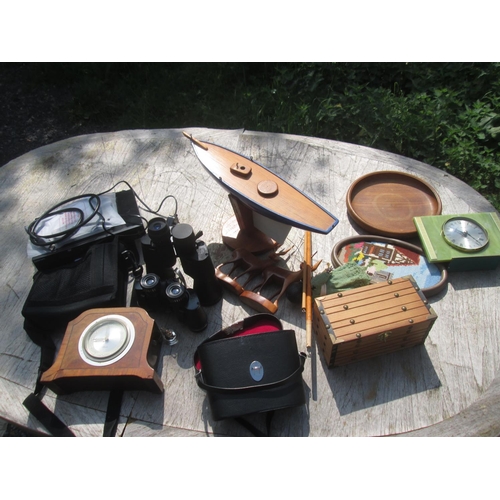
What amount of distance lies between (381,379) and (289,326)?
380 millimetres

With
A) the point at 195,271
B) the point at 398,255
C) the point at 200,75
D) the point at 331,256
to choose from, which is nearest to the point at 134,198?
the point at 195,271

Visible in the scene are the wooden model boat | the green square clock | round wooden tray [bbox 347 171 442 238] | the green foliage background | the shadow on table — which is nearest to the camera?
the shadow on table

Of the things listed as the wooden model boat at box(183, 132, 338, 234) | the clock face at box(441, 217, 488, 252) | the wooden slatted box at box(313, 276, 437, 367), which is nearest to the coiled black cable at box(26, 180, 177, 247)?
the wooden model boat at box(183, 132, 338, 234)

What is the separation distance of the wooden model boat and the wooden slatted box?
27cm

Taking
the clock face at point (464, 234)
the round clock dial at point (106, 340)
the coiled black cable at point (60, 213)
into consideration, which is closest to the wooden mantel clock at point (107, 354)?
the round clock dial at point (106, 340)

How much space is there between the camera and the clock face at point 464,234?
181cm

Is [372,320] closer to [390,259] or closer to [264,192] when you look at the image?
[390,259]

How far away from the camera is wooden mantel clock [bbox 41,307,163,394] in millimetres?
1503

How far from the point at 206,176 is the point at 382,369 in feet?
4.08

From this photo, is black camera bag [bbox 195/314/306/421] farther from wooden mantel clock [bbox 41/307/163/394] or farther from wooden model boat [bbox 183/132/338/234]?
wooden model boat [bbox 183/132/338/234]

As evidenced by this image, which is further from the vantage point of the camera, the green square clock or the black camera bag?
the green square clock

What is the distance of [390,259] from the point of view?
1.88m

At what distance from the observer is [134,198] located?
208cm

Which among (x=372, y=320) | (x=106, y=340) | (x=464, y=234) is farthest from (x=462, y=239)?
(x=106, y=340)
